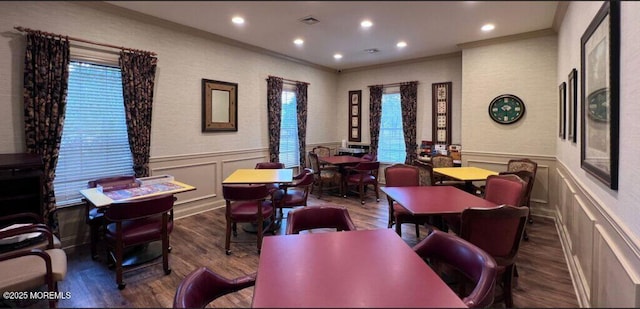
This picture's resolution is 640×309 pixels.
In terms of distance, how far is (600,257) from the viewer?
1.61 meters

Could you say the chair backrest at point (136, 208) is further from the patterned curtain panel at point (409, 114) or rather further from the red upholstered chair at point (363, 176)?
the patterned curtain panel at point (409, 114)

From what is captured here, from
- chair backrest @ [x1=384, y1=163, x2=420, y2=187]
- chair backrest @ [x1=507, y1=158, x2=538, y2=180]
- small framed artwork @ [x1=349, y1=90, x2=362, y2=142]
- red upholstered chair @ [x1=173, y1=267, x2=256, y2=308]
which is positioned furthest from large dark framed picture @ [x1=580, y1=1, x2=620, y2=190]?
small framed artwork @ [x1=349, y1=90, x2=362, y2=142]

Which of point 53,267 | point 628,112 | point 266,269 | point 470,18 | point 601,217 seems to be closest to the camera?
point 470,18

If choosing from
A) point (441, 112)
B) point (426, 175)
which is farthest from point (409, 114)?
point (426, 175)

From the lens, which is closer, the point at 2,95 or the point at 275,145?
the point at 2,95

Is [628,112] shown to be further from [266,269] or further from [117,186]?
[117,186]

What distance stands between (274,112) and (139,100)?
244cm

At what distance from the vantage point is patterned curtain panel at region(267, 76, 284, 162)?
550cm

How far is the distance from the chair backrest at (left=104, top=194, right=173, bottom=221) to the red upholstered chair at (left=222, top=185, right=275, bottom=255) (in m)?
0.60

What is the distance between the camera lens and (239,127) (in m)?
5.07

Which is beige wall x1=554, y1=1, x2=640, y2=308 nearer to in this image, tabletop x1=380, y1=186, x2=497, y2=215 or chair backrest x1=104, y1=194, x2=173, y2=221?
tabletop x1=380, y1=186, x2=497, y2=215

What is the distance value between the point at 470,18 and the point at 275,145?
508cm

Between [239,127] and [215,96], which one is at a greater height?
[215,96]

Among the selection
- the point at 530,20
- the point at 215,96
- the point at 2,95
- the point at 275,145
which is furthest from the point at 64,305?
the point at 275,145
